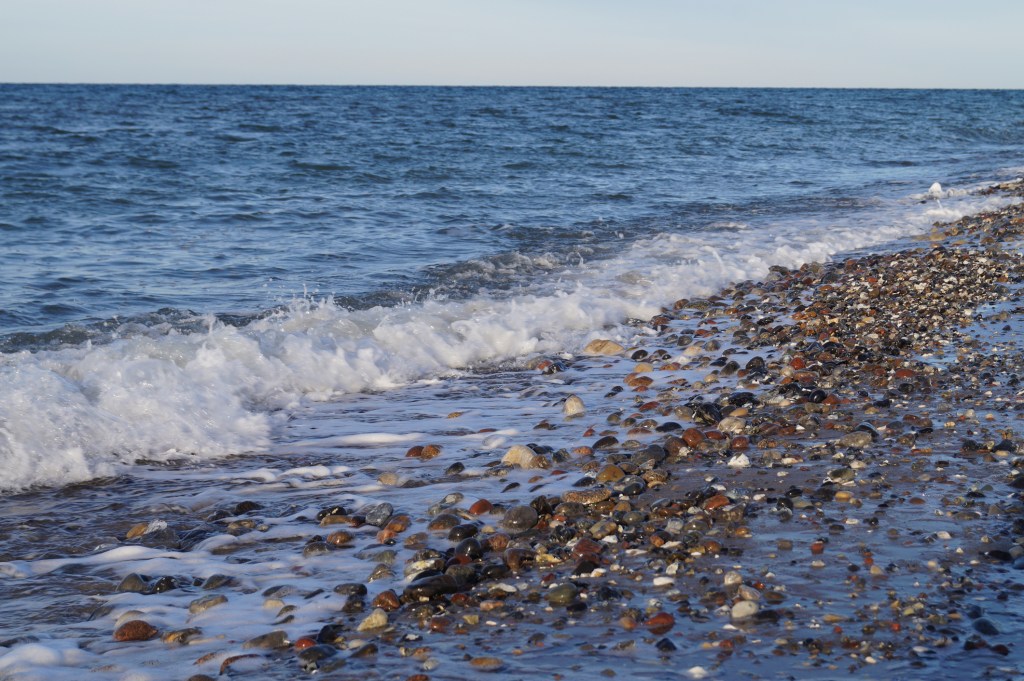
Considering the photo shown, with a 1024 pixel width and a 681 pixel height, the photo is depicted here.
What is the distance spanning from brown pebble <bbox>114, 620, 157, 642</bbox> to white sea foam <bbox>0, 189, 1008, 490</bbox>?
193 centimetres

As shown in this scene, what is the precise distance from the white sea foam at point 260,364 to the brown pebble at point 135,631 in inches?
76.1

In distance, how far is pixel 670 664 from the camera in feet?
8.13

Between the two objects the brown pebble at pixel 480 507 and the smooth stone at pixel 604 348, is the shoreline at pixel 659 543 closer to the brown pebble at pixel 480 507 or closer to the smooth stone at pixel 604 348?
the brown pebble at pixel 480 507

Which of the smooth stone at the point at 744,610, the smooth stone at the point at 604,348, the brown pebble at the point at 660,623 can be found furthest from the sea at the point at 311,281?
the smooth stone at the point at 744,610

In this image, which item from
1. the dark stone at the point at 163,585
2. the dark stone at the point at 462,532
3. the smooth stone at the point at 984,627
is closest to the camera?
the smooth stone at the point at 984,627

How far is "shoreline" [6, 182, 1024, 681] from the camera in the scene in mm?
2596

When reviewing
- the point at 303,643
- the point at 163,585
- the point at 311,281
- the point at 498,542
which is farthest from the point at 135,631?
the point at 311,281

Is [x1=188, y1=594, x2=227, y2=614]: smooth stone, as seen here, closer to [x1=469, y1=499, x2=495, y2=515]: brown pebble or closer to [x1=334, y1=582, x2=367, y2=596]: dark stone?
[x1=334, y1=582, x2=367, y2=596]: dark stone

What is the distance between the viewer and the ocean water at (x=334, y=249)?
5.48 m

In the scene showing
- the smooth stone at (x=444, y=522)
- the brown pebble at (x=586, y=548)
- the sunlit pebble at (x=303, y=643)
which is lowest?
the sunlit pebble at (x=303, y=643)

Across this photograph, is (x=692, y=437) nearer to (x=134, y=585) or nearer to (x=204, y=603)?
(x=204, y=603)

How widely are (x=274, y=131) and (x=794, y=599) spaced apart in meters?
25.3

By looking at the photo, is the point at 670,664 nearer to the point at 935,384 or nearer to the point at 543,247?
the point at 935,384

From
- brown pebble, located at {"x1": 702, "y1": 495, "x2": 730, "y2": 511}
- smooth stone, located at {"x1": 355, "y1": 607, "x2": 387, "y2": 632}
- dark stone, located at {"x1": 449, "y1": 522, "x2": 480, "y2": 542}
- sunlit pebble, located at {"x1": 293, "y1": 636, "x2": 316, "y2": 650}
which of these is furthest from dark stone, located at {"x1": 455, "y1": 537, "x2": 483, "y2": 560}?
brown pebble, located at {"x1": 702, "y1": 495, "x2": 730, "y2": 511}
